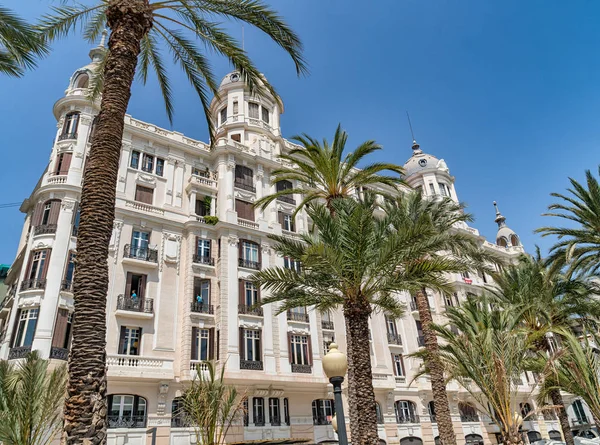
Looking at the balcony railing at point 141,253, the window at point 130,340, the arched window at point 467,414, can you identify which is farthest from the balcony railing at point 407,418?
the balcony railing at point 141,253

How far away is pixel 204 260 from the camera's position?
1120 inches

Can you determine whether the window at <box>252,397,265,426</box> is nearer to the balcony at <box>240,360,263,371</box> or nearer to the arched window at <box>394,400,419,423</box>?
the balcony at <box>240,360,263,371</box>

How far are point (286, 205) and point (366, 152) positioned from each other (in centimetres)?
1290

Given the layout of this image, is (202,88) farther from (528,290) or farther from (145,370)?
(528,290)

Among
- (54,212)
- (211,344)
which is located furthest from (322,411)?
(54,212)

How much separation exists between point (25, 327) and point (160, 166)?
1386cm

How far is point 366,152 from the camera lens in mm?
22562

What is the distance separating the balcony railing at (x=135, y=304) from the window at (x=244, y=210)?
30.2 feet

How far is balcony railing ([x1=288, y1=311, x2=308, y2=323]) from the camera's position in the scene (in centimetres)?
2906

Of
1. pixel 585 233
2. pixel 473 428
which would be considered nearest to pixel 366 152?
pixel 585 233

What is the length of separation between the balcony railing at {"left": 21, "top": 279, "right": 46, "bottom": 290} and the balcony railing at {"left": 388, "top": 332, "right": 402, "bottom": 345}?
24858mm

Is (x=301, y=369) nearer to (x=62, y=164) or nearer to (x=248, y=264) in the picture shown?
(x=248, y=264)

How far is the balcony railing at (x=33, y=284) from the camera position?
872 inches

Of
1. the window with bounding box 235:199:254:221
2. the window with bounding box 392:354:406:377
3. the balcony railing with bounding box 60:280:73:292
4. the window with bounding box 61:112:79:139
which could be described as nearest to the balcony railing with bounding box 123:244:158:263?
the balcony railing with bounding box 60:280:73:292
